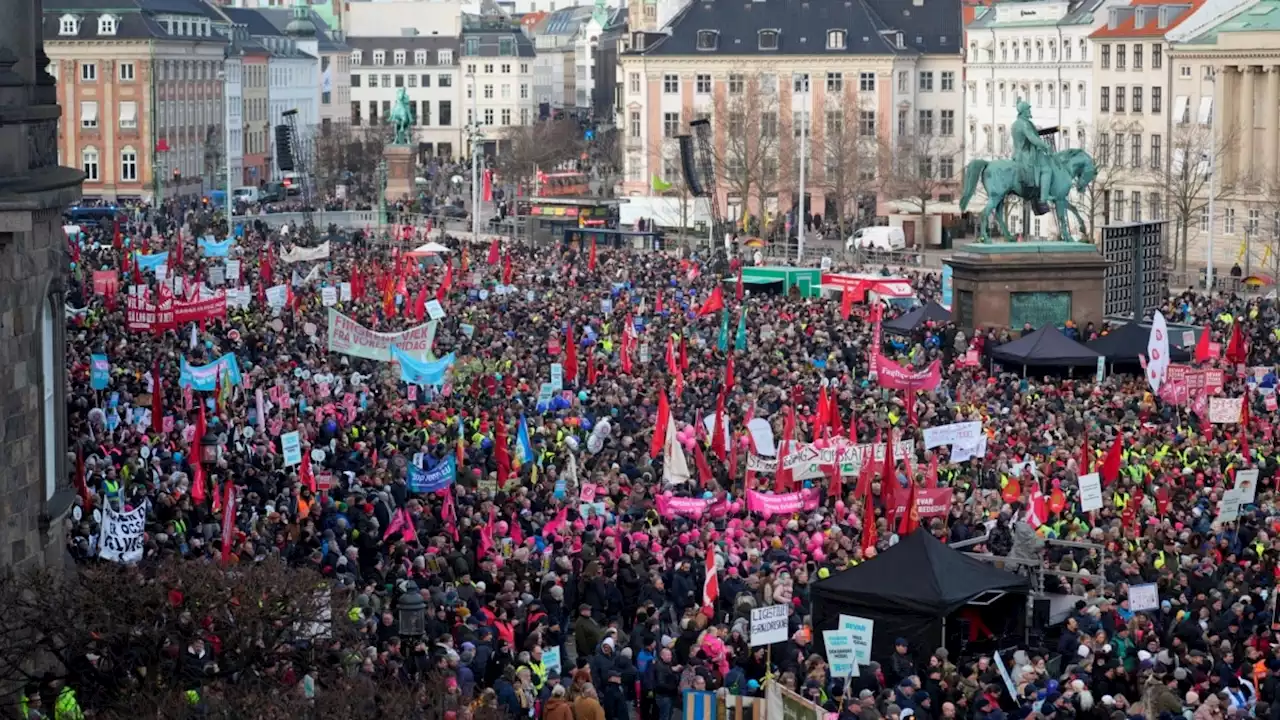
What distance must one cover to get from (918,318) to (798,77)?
182 feet

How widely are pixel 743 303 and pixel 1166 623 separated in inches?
1227

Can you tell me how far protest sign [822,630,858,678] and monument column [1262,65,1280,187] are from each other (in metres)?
58.6

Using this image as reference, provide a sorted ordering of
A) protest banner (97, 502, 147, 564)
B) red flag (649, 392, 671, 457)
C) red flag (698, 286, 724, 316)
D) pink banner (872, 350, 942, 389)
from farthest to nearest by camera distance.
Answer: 1. red flag (698, 286, 724, 316)
2. pink banner (872, 350, 942, 389)
3. red flag (649, 392, 671, 457)
4. protest banner (97, 502, 147, 564)

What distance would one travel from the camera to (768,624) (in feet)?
76.7

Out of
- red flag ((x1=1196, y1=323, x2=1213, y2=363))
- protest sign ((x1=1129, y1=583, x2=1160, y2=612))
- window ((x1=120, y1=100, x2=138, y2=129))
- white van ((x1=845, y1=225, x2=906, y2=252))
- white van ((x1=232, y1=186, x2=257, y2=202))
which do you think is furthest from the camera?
window ((x1=120, y1=100, x2=138, y2=129))

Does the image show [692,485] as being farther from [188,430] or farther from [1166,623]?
[1166,623]

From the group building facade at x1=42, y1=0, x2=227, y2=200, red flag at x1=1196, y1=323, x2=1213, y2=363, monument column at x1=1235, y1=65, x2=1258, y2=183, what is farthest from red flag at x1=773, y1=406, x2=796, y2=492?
building facade at x1=42, y1=0, x2=227, y2=200

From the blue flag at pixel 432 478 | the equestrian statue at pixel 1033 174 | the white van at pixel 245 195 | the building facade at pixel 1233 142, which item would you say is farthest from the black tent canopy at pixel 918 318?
the white van at pixel 245 195

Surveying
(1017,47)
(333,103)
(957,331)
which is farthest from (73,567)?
(333,103)

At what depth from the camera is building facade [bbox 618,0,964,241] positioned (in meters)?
104

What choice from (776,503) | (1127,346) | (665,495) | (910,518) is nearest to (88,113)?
(1127,346)

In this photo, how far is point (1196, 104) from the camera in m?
84.9

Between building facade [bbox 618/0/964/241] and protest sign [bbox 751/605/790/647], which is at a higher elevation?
building facade [bbox 618/0/964/241]

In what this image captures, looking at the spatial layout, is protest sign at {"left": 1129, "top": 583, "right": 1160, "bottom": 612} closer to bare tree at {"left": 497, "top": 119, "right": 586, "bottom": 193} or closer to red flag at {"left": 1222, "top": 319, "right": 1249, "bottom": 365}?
red flag at {"left": 1222, "top": 319, "right": 1249, "bottom": 365}
